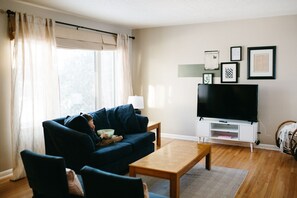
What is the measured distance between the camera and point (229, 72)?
559cm

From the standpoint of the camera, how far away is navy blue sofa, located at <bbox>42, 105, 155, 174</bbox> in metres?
3.58

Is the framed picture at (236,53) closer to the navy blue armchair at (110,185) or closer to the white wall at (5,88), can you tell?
the white wall at (5,88)

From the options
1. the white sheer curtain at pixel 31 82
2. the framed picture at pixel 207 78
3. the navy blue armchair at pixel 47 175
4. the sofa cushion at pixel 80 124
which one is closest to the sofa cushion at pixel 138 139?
the sofa cushion at pixel 80 124

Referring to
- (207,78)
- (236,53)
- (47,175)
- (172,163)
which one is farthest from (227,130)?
(47,175)

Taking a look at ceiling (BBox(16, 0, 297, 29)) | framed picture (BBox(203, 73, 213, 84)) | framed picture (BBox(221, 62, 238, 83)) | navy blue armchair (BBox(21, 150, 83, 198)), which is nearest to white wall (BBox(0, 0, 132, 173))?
ceiling (BBox(16, 0, 297, 29))

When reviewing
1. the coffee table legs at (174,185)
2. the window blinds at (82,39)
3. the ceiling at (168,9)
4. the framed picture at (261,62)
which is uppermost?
the ceiling at (168,9)

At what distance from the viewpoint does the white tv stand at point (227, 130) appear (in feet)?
17.2

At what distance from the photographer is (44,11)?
4.53 meters

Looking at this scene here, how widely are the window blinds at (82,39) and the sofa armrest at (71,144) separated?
64.5 inches

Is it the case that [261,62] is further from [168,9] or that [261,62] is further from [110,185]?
[110,185]

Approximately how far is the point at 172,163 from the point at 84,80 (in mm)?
2814

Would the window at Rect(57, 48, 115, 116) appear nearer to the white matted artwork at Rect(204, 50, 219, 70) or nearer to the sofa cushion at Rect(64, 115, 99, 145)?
the sofa cushion at Rect(64, 115, 99, 145)

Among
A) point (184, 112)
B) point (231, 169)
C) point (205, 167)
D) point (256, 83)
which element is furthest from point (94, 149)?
point (256, 83)

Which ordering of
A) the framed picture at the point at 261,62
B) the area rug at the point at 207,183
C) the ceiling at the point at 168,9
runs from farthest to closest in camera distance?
1. the framed picture at the point at 261,62
2. the ceiling at the point at 168,9
3. the area rug at the point at 207,183
